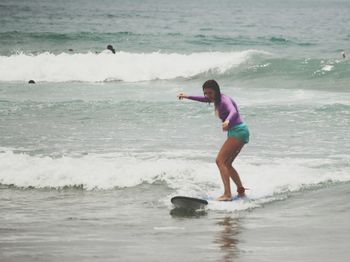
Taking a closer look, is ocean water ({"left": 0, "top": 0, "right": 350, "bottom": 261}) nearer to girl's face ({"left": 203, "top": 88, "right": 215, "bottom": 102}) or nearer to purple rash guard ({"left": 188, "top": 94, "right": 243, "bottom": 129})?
purple rash guard ({"left": 188, "top": 94, "right": 243, "bottom": 129})

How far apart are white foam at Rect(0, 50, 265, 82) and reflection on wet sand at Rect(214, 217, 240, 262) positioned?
21.1 metres

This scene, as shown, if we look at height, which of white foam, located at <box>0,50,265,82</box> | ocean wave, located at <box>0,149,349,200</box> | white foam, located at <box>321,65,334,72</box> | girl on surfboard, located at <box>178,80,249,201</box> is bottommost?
ocean wave, located at <box>0,149,349,200</box>

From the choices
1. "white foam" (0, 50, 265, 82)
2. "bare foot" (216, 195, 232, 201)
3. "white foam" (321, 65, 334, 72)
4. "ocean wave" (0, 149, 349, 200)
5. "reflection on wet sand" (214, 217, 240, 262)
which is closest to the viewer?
"reflection on wet sand" (214, 217, 240, 262)

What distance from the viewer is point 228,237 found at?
7.49m

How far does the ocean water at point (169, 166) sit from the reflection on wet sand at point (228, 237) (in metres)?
0.02

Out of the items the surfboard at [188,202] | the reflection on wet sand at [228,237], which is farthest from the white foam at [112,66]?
the reflection on wet sand at [228,237]

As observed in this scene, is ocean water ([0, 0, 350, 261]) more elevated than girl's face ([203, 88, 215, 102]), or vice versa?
girl's face ([203, 88, 215, 102])

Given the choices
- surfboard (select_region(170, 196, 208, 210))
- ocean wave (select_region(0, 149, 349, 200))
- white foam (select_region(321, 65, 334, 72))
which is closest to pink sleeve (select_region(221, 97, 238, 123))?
surfboard (select_region(170, 196, 208, 210))

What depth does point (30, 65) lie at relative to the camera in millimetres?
32875

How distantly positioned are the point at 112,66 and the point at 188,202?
23.4m

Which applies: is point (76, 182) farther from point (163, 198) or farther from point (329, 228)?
point (329, 228)

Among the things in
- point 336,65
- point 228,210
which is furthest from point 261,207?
point 336,65

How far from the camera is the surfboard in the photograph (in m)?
9.07

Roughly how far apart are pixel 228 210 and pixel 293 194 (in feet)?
4.65
